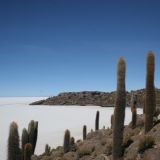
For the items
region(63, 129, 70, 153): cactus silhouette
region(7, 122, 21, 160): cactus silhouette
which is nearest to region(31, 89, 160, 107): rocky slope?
region(63, 129, 70, 153): cactus silhouette

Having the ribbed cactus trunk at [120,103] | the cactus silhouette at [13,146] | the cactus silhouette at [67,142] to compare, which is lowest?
the cactus silhouette at [67,142]

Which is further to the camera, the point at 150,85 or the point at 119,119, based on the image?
the point at 150,85

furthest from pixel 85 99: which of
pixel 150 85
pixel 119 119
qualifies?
pixel 119 119

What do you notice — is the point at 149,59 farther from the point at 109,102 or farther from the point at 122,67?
the point at 109,102

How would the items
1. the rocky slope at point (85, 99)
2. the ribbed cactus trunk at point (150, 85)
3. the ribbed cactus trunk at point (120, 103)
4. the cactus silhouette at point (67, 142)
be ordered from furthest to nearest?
the rocky slope at point (85, 99) < the cactus silhouette at point (67, 142) < the ribbed cactus trunk at point (150, 85) < the ribbed cactus trunk at point (120, 103)

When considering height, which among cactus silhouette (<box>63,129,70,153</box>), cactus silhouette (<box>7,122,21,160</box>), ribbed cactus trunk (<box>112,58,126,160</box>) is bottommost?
cactus silhouette (<box>63,129,70,153</box>)

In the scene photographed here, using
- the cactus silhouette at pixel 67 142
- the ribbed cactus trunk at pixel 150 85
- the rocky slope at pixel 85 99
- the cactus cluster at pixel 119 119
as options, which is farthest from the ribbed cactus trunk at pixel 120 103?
the rocky slope at pixel 85 99

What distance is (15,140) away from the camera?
12.3 meters

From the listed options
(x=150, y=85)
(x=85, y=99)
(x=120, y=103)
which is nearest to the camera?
(x=120, y=103)

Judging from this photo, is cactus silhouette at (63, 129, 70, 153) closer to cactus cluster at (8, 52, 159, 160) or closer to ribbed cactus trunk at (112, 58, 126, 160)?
cactus cluster at (8, 52, 159, 160)

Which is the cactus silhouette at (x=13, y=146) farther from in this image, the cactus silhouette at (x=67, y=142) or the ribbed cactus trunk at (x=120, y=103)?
the cactus silhouette at (x=67, y=142)

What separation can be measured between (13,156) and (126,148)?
576 centimetres

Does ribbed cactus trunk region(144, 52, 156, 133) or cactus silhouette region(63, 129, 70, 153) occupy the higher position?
ribbed cactus trunk region(144, 52, 156, 133)

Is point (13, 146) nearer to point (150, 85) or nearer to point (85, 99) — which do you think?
point (150, 85)
